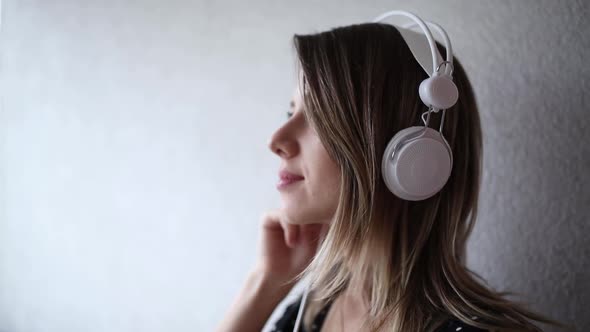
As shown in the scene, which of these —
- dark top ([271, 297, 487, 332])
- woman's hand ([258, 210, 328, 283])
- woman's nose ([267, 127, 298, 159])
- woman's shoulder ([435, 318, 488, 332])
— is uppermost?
woman's nose ([267, 127, 298, 159])

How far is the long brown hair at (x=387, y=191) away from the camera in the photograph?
1.83 ft

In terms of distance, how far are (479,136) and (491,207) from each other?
0.16 metres

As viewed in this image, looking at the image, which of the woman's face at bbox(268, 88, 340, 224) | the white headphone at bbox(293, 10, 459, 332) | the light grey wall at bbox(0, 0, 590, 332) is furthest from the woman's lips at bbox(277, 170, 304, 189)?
the light grey wall at bbox(0, 0, 590, 332)

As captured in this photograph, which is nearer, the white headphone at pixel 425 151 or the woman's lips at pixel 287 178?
the white headphone at pixel 425 151

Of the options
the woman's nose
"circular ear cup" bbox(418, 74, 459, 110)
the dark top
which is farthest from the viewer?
the dark top

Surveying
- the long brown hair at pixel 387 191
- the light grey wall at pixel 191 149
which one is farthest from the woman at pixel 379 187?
the light grey wall at pixel 191 149

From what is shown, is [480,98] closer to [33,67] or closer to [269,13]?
[269,13]

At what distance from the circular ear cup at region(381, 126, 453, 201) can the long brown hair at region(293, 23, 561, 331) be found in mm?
37

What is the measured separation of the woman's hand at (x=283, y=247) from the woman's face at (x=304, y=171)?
0.19 m

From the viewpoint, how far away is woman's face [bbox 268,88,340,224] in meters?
0.60

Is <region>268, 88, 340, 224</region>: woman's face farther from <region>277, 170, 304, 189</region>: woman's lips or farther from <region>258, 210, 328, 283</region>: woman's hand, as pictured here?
<region>258, 210, 328, 283</region>: woman's hand

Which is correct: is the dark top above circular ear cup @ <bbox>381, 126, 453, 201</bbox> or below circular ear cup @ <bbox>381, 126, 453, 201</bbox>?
below

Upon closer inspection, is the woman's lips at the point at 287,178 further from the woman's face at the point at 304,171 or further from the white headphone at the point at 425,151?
the white headphone at the point at 425,151

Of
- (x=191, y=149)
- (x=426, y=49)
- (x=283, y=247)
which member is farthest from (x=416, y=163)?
(x=191, y=149)
